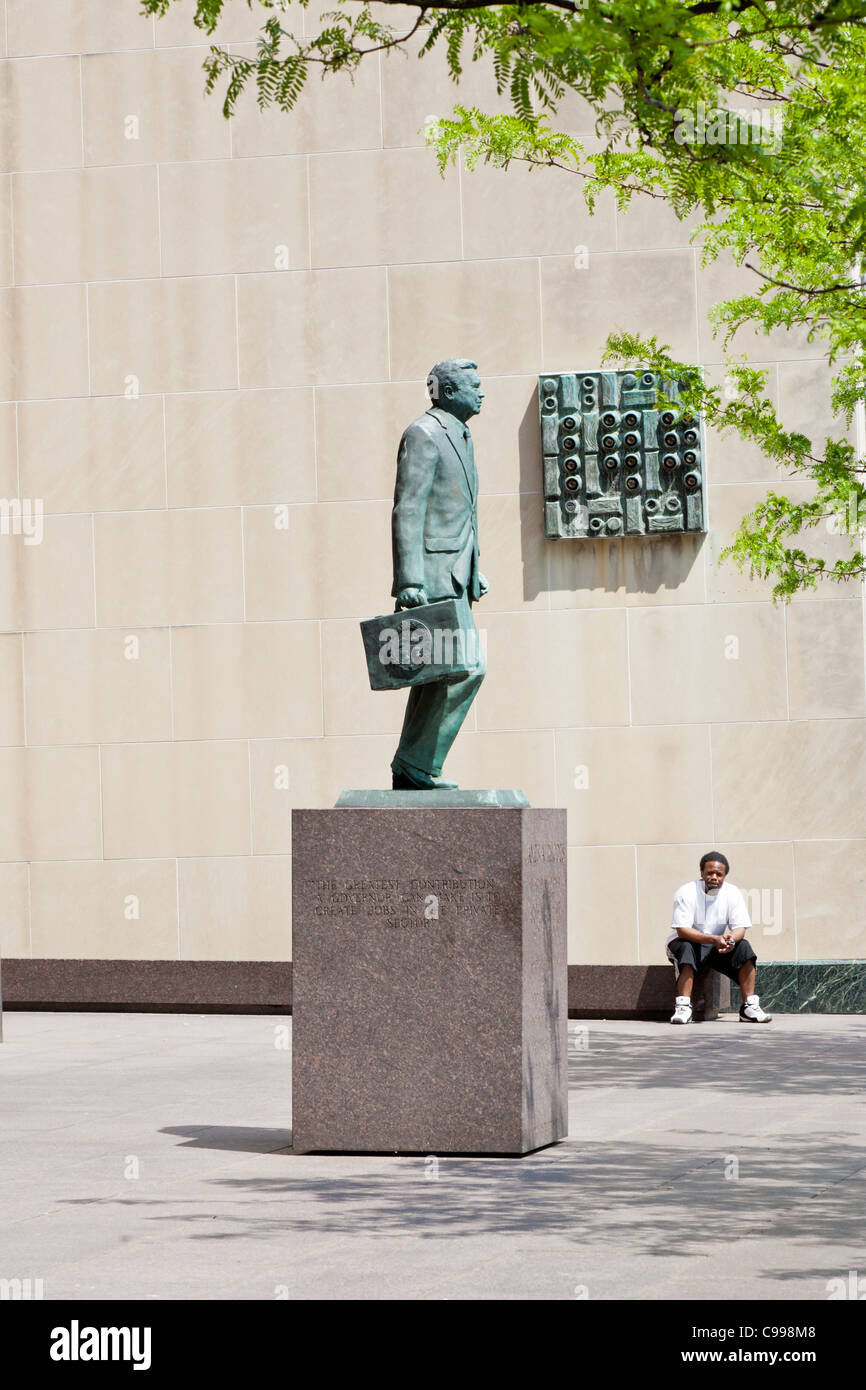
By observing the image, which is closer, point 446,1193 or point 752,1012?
point 446,1193

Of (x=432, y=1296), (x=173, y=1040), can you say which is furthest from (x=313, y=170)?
(x=432, y=1296)

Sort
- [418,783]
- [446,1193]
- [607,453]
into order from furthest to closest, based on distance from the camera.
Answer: [607,453], [418,783], [446,1193]

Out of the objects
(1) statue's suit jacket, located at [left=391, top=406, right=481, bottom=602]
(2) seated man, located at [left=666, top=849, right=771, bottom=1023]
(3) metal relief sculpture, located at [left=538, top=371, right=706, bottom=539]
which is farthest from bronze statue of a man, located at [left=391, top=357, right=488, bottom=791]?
(3) metal relief sculpture, located at [left=538, top=371, right=706, bottom=539]

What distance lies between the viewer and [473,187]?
57.2ft

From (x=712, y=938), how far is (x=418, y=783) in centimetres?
656

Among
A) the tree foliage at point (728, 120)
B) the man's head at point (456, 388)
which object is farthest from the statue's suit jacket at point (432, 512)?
the tree foliage at point (728, 120)

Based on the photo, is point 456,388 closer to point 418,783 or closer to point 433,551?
point 433,551

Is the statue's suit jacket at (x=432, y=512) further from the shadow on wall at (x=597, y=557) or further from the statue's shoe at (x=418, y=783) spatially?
the shadow on wall at (x=597, y=557)

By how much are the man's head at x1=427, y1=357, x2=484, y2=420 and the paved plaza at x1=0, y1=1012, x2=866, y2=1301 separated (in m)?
3.95

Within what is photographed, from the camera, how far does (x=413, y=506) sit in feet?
31.7

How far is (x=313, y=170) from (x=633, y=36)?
11623 mm

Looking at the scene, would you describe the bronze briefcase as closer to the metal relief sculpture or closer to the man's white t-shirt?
the man's white t-shirt

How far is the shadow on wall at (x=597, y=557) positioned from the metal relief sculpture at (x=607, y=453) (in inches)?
5.6

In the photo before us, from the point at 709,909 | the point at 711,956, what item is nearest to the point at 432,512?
the point at 709,909
